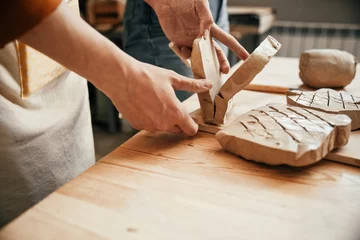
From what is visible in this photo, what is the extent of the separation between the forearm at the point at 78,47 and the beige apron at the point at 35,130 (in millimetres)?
229

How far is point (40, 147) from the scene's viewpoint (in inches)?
36.2

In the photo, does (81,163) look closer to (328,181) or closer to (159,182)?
(159,182)

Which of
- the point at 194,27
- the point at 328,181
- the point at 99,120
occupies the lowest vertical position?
the point at 99,120

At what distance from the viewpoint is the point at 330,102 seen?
967mm

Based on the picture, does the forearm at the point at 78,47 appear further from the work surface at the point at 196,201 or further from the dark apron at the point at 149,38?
the dark apron at the point at 149,38

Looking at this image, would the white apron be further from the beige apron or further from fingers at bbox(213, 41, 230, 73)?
fingers at bbox(213, 41, 230, 73)

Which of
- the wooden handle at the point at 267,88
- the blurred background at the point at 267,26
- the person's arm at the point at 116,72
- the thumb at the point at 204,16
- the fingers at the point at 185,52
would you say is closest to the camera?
the person's arm at the point at 116,72

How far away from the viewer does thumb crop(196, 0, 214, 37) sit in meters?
1.04

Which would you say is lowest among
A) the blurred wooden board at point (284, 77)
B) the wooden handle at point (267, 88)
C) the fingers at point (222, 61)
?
the wooden handle at point (267, 88)

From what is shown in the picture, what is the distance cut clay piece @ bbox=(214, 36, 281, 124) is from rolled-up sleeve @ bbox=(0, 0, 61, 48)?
1.68ft

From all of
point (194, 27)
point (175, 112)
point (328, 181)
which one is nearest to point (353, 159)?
point (328, 181)

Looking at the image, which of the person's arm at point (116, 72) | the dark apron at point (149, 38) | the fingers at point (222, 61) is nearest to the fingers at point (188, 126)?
the person's arm at point (116, 72)

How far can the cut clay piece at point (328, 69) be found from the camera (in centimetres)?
123

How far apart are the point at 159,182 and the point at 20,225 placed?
0.27 metres
